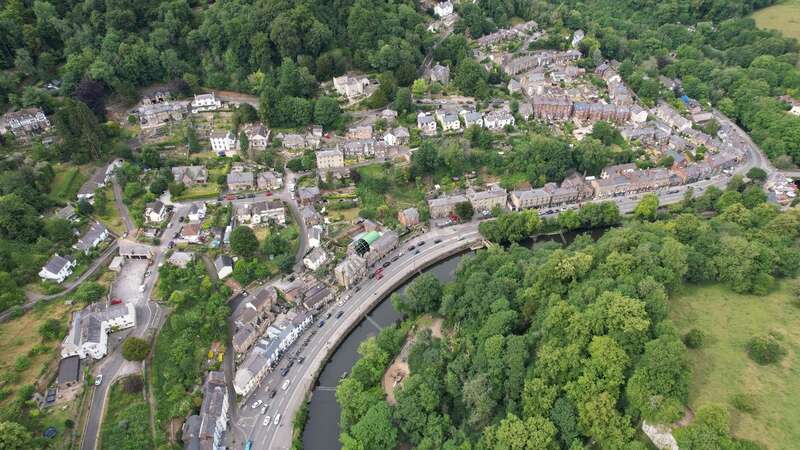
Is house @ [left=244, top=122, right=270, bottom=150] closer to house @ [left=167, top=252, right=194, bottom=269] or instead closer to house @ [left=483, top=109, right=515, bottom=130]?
house @ [left=167, top=252, right=194, bottom=269]

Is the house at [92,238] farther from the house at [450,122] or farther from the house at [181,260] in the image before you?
the house at [450,122]

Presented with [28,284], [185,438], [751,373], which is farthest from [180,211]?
[751,373]

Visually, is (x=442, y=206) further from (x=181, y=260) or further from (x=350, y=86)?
(x=181, y=260)

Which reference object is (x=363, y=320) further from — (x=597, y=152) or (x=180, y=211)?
(x=597, y=152)

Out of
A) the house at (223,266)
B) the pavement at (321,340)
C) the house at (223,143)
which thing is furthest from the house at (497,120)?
the house at (223,266)

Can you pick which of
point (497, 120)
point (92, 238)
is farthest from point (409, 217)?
point (92, 238)
